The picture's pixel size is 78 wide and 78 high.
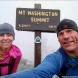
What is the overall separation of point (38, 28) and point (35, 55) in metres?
0.69

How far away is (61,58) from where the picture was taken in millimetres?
1653

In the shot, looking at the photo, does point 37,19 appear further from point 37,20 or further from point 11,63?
point 11,63

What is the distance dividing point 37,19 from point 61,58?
219cm

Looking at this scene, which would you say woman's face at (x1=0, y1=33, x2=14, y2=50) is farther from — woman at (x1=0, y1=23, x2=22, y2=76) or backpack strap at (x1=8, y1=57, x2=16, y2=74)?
backpack strap at (x1=8, y1=57, x2=16, y2=74)

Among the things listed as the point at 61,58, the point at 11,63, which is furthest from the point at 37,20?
the point at 61,58

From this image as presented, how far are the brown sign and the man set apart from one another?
1777mm

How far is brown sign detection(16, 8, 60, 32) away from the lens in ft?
12.1

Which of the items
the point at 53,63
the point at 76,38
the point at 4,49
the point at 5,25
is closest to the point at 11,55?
the point at 4,49

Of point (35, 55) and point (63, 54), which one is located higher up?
point (63, 54)

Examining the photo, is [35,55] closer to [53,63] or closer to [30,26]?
[30,26]

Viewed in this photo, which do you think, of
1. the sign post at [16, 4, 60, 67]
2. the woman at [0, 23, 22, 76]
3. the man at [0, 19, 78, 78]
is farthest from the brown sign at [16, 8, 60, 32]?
the man at [0, 19, 78, 78]

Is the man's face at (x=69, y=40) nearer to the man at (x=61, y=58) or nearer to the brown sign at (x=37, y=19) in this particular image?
the man at (x=61, y=58)

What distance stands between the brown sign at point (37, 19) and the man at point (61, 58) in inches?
70.0

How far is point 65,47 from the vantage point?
1.81 m
